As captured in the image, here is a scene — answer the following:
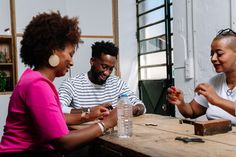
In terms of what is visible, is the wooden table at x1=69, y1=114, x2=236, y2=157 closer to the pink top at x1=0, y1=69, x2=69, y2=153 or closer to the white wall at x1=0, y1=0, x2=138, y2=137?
the pink top at x1=0, y1=69, x2=69, y2=153

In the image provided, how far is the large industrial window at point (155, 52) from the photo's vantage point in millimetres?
4711

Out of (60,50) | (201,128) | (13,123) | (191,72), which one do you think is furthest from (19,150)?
(191,72)

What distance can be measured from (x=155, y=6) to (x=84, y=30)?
1187 mm

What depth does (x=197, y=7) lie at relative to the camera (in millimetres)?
3916

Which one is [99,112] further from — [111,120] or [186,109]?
[186,109]

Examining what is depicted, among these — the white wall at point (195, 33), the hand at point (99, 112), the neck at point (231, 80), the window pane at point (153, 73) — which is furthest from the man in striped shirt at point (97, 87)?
the window pane at point (153, 73)

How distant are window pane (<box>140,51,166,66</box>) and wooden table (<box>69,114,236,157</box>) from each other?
2.89m

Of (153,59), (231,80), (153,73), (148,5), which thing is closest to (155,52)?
(153,59)

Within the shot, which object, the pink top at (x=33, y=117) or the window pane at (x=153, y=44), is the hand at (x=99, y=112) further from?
the window pane at (x=153, y=44)

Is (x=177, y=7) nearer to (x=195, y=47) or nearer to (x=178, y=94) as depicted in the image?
(x=195, y=47)

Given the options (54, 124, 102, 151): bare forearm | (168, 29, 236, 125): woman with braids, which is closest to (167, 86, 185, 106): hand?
(168, 29, 236, 125): woman with braids

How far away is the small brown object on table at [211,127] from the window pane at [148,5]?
3383mm

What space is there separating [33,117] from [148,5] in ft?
13.7

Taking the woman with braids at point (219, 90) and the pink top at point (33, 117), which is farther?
the woman with braids at point (219, 90)
